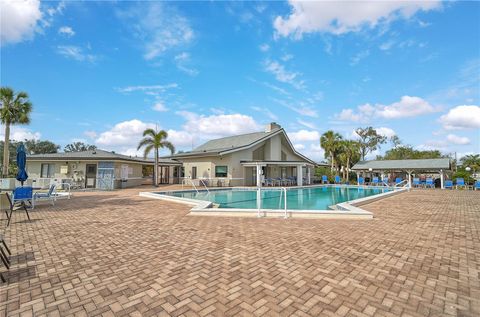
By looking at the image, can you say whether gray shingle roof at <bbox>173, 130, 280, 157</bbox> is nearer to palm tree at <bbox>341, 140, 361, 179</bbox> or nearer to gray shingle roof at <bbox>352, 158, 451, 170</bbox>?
palm tree at <bbox>341, 140, 361, 179</bbox>

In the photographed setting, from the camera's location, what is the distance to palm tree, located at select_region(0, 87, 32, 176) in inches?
763

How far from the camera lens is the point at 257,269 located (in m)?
3.62

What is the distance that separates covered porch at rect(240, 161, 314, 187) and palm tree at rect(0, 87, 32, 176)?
20.1 meters

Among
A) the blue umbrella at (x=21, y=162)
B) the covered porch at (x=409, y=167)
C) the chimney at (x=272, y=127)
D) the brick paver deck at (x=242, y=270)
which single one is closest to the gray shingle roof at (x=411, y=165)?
the covered porch at (x=409, y=167)

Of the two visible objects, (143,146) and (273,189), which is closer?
(273,189)

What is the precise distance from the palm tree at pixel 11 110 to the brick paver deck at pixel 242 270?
18.9m

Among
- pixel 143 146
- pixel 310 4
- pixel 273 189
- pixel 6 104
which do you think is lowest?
Result: pixel 273 189

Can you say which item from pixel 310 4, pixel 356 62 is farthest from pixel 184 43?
pixel 356 62

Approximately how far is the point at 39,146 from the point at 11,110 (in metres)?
42.4

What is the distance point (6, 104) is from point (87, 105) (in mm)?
6395

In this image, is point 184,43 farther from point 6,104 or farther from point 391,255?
point 6,104

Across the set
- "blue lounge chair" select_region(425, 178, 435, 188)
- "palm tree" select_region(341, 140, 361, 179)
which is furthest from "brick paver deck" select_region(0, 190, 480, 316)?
"palm tree" select_region(341, 140, 361, 179)

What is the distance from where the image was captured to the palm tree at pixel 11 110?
19375mm

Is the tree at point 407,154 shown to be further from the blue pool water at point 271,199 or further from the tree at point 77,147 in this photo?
the tree at point 77,147
